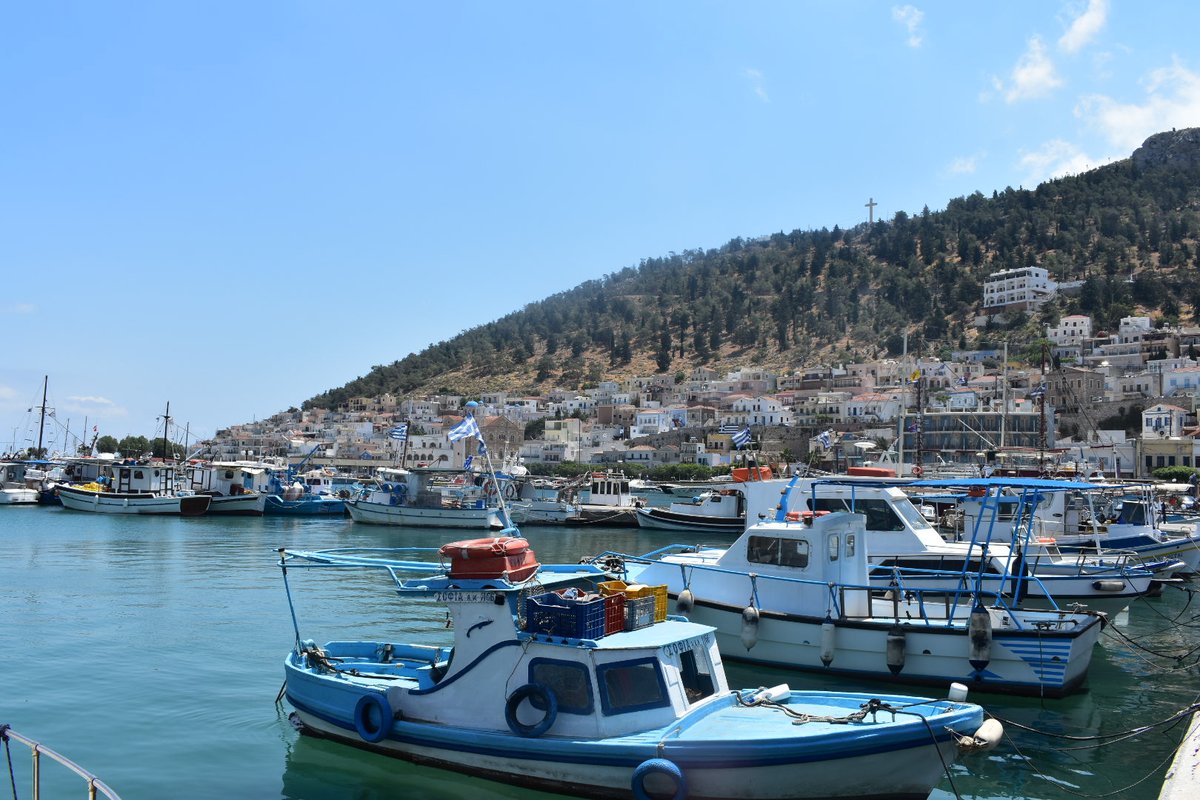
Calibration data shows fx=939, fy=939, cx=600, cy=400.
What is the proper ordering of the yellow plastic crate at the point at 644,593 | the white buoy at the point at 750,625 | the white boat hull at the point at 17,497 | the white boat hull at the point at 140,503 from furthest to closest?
the white boat hull at the point at 17,497
the white boat hull at the point at 140,503
the white buoy at the point at 750,625
the yellow plastic crate at the point at 644,593

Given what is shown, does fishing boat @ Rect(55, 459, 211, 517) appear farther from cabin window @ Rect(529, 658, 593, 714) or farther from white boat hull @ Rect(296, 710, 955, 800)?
white boat hull @ Rect(296, 710, 955, 800)

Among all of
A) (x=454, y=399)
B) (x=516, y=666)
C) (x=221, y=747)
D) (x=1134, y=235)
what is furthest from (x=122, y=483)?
(x=1134, y=235)

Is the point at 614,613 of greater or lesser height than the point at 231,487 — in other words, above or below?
above

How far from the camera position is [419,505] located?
55.1 metres

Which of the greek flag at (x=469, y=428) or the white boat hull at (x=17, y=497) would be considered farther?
the white boat hull at (x=17, y=497)

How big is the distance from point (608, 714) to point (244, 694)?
811 cm

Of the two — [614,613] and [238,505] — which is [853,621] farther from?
[238,505]

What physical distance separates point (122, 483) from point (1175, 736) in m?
65.1

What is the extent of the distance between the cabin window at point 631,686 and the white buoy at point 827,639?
245 inches

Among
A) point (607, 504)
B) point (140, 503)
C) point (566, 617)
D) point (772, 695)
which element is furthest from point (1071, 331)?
point (566, 617)

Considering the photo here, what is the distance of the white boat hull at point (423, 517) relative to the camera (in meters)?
52.7

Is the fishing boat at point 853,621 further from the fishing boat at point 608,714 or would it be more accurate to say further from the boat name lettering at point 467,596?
the boat name lettering at point 467,596

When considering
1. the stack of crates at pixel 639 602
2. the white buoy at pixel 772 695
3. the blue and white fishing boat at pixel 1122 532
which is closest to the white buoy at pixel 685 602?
the stack of crates at pixel 639 602

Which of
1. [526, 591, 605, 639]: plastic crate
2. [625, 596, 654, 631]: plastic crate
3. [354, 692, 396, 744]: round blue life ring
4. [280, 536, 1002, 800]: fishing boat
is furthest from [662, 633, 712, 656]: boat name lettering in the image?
[354, 692, 396, 744]: round blue life ring
